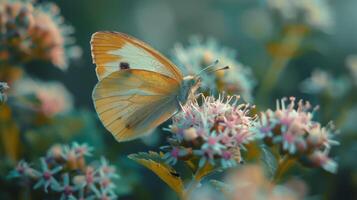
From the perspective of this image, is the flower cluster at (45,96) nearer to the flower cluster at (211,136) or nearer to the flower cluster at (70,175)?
the flower cluster at (70,175)

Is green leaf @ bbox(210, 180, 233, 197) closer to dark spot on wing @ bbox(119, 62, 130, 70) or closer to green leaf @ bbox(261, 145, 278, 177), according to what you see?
green leaf @ bbox(261, 145, 278, 177)

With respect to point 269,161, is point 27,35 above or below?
above

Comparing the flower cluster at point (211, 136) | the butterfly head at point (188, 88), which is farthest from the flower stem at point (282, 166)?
the butterfly head at point (188, 88)

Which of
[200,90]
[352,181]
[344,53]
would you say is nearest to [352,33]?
[344,53]

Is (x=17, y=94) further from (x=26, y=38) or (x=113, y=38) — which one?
(x=113, y=38)

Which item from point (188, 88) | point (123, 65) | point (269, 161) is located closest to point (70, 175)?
point (123, 65)

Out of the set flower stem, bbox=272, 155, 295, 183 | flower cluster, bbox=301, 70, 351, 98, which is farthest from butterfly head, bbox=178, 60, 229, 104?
flower cluster, bbox=301, 70, 351, 98

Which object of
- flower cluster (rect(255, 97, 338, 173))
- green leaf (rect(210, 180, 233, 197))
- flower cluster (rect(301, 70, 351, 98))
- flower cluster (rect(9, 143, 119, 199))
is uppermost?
flower cluster (rect(301, 70, 351, 98))

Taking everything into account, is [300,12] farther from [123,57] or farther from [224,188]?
[224,188]
